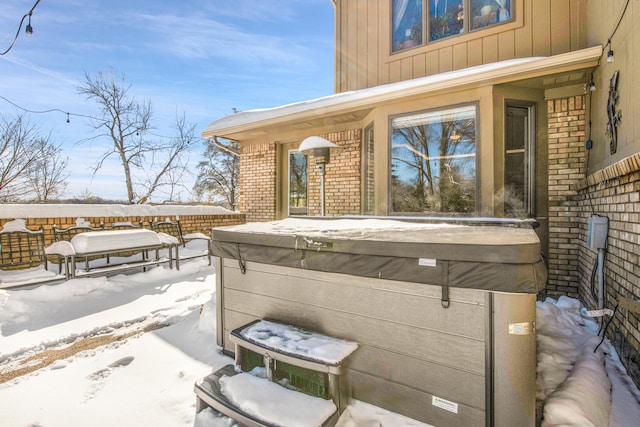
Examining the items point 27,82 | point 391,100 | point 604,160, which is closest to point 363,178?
point 391,100

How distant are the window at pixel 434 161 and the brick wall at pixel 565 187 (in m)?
0.97

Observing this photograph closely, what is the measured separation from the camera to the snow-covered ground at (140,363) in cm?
181

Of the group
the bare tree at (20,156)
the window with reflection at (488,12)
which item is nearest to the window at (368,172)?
the window with reflection at (488,12)

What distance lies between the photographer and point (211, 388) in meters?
1.82

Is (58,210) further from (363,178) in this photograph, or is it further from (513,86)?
(513,86)

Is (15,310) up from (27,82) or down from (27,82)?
down

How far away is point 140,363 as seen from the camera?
8.20 ft

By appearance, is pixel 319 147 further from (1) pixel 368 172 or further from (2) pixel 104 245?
(2) pixel 104 245

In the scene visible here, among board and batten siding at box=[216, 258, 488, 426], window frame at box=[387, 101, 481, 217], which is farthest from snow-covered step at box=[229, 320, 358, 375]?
window frame at box=[387, 101, 481, 217]

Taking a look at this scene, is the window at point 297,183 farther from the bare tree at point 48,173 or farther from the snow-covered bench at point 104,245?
the bare tree at point 48,173

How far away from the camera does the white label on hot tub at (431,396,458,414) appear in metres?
1.59

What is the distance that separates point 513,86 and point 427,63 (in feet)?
5.88

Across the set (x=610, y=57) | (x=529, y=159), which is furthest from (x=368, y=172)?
(x=610, y=57)

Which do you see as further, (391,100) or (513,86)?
(391,100)
